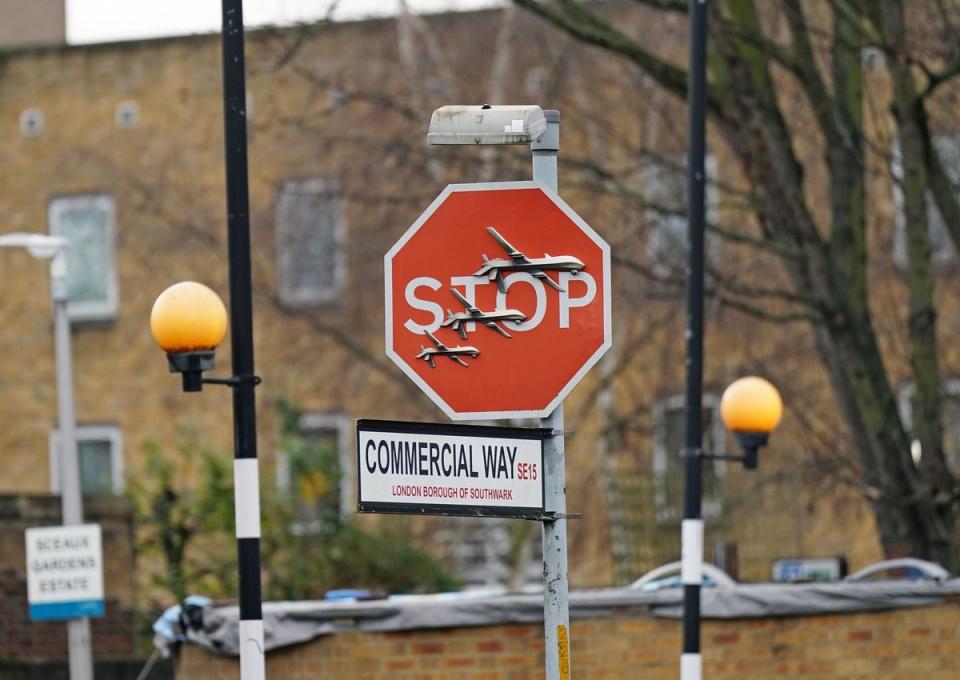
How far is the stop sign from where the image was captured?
6.47 m

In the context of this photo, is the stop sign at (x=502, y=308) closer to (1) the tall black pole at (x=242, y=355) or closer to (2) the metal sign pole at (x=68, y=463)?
(1) the tall black pole at (x=242, y=355)

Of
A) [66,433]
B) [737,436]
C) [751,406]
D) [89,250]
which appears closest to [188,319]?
[751,406]

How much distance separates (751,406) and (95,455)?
18185 millimetres

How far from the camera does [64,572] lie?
62.2 feet

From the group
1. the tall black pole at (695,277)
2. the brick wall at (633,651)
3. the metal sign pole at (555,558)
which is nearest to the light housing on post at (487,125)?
the metal sign pole at (555,558)

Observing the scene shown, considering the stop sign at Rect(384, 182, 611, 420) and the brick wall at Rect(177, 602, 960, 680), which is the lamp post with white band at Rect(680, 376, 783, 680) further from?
the stop sign at Rect(384, 182, 611, 420)

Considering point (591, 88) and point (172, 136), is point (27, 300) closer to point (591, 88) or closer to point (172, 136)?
point (172, 136)

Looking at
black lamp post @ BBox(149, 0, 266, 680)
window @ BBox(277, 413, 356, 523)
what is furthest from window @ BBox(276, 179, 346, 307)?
black lamp post @ BBox(149, 0, 266, 680)

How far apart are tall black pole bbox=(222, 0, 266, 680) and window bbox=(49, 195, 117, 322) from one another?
21.6 m

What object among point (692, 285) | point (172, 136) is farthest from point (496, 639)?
point (172, 136)

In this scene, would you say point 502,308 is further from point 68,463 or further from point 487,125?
point 68,463

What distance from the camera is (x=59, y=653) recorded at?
22.1 m

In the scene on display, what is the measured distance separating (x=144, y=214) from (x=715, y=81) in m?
12.4

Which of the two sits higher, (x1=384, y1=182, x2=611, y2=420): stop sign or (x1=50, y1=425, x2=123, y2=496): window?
(x1=384, y1=182, x2=611, y2=420): stop sign
